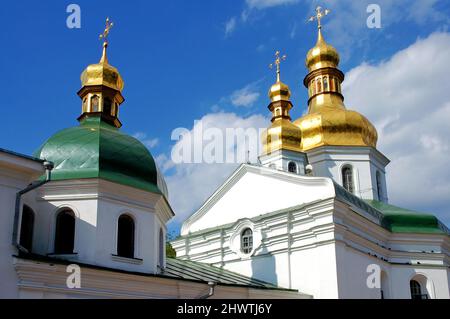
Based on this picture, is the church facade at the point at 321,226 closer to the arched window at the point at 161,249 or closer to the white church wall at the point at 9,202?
the arched window at the point at 161,249

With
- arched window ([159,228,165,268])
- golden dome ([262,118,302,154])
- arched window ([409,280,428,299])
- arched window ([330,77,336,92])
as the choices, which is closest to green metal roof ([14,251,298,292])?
arched window ([159,228,165,268])

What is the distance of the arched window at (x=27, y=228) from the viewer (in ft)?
40.9

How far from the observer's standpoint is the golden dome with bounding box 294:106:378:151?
25.6 metres

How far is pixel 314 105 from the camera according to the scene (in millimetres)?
28109

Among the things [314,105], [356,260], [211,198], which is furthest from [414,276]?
[314,105]

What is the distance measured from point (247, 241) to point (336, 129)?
27.8 feet

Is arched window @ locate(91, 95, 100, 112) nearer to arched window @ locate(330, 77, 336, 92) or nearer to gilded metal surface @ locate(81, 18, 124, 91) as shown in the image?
gilded metal surface @ locate(81, 18, 124, 91)

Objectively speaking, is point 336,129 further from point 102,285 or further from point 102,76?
point 102,285

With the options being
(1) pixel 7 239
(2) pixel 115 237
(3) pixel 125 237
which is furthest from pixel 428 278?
(1) pixel 7 239

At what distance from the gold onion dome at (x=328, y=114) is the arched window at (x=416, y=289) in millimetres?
7072

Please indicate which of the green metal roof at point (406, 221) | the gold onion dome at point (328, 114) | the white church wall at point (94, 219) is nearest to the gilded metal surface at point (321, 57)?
the gold onion dome at point (328, 114)

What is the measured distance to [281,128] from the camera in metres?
25.5

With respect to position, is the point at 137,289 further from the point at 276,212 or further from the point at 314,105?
the point at 314,105
